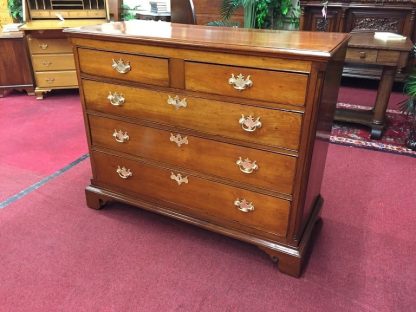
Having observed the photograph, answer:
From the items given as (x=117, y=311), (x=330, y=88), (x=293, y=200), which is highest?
(x=330, y=88)

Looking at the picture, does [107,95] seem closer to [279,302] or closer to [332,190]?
[279,302]

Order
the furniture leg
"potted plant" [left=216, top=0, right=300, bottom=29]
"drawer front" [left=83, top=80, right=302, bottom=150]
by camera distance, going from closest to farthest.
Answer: "drawer front" [left=83, top=80, right=302, bottom=150] < the furniture leg < "potted plant" [left=216, top=0, right=300, bottom=29]

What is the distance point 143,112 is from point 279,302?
100 cm

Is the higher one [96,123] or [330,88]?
[330,88]

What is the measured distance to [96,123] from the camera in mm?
1801

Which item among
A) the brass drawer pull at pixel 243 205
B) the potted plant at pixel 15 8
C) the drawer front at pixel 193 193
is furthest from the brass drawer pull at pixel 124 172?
the potted plant at pixel 15 8

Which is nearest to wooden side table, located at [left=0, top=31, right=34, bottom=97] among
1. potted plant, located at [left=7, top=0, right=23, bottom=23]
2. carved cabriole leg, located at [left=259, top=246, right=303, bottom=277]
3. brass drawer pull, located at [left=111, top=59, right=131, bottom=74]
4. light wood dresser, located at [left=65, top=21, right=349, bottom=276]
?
potted plant, located at [left=7, top=0, right=23, bottom=23]

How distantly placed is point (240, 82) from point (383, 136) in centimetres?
212

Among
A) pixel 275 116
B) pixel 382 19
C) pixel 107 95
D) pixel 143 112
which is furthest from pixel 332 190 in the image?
pixel 382 19

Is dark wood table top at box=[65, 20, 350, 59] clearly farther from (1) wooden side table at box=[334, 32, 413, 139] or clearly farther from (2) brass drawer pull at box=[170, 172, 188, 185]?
(1) wooden side table at box=[334, 32, 413, 139]

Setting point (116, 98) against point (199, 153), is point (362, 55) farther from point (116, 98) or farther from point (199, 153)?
point (116, 98)

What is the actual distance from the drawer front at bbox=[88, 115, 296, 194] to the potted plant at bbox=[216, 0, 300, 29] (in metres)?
2.35

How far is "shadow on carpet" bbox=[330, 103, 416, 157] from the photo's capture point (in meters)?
2.77

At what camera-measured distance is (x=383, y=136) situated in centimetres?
296
